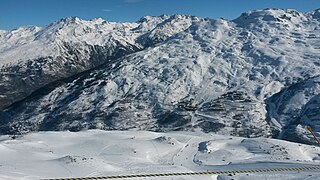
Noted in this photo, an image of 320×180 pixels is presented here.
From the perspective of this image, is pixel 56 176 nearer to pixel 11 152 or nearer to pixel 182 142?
pixel 11 152

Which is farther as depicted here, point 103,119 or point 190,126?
point 103,119

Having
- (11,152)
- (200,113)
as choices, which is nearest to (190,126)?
(200,113)

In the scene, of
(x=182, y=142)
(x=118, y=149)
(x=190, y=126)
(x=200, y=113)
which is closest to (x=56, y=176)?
(x=118, y=149)

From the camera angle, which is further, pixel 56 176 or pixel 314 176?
pixel 56 176

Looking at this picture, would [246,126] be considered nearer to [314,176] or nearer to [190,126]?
[190,126]

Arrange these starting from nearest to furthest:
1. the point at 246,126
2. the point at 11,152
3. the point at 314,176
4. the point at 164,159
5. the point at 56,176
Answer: the point at 314,176, the point at 56,176, the point at 11,152, the point at 164,159, the point at 246,126

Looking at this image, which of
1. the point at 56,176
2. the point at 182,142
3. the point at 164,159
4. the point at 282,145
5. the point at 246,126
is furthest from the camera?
the point at 246,126
